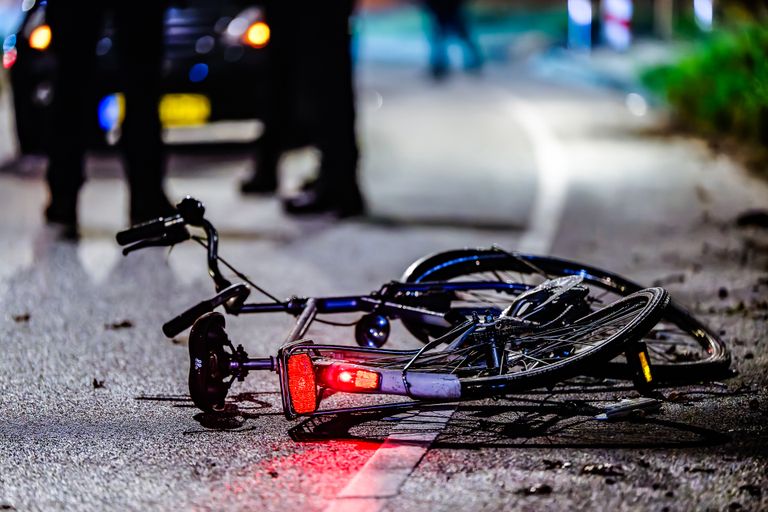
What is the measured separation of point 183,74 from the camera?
42.3 ft

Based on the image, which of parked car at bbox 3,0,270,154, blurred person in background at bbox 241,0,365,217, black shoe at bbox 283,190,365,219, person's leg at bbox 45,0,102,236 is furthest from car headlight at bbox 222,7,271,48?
person's leg at bbox 45,0,102,236

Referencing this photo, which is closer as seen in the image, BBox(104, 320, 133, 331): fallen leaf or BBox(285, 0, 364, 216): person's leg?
BBox(104, 320, 133, 331): fallen leaf

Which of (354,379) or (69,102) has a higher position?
(69,102)

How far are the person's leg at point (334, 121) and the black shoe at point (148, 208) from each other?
4.32 ft

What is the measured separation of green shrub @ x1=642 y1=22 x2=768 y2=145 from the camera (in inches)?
546

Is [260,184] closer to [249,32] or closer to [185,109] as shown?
[185,109]

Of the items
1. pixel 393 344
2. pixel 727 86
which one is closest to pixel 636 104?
pixel 727 86

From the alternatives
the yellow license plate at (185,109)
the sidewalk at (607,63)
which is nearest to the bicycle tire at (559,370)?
the yellow license plate at (185,109)

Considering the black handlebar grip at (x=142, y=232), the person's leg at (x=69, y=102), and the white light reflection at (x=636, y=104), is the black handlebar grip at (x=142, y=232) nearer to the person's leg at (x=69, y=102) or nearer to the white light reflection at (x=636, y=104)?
the person's leg at (x=69, y=102)

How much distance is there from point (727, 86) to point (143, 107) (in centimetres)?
775

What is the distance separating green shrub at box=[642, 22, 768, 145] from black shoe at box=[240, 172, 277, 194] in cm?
500

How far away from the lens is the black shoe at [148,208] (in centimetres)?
954

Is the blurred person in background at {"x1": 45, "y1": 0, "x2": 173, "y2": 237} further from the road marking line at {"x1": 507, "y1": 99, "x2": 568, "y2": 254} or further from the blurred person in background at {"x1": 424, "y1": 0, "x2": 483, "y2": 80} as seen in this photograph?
the blurred person in background at {"x1": 424, "y1": 0, "x2": 483, "y2": 80}

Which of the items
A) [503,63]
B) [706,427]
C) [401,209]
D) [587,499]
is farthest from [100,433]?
[503,63]
